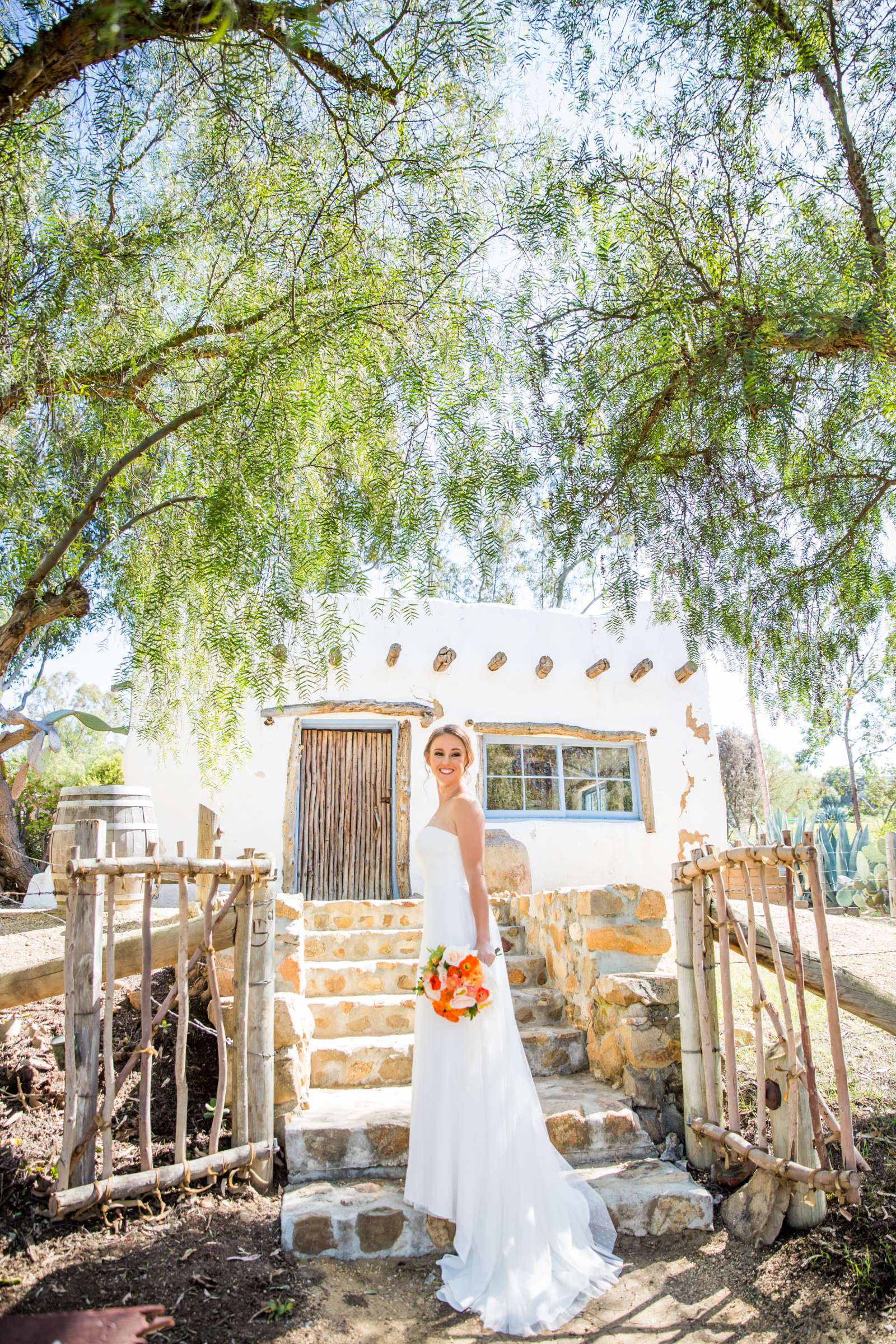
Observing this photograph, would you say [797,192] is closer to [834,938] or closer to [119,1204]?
[119,1204]

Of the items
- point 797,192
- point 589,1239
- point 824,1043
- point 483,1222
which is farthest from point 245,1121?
point 797,192

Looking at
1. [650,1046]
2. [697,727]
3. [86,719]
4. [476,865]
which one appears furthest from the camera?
[86,719]

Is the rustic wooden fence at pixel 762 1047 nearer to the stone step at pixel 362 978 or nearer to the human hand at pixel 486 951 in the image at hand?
the human hand at pixel 486 951

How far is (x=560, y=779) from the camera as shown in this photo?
833cm

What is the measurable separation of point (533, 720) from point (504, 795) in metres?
0.76

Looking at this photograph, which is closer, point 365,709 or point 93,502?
point 93,502

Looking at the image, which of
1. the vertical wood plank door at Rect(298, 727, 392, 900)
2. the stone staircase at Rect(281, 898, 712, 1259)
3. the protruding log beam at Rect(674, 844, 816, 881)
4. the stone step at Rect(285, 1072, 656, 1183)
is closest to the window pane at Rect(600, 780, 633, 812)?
the vertical wood plank door at Rect(298, 727, 392, 900)

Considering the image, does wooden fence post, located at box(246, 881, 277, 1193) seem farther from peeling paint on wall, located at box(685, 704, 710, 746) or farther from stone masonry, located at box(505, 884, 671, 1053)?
peeling paint on wall, located at box(685, 704, 710, 746)

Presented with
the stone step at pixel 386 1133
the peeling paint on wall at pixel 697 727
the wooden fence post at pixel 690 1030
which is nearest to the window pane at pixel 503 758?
the peeling paint on wall at pixel 697 727

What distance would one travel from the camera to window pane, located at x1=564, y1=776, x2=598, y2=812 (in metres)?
8.34

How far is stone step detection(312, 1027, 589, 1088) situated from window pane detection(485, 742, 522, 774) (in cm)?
418

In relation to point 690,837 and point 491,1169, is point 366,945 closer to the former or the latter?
point 491,1169

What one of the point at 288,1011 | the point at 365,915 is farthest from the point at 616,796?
the point at 288,1011

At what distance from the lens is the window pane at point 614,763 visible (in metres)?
8.55
